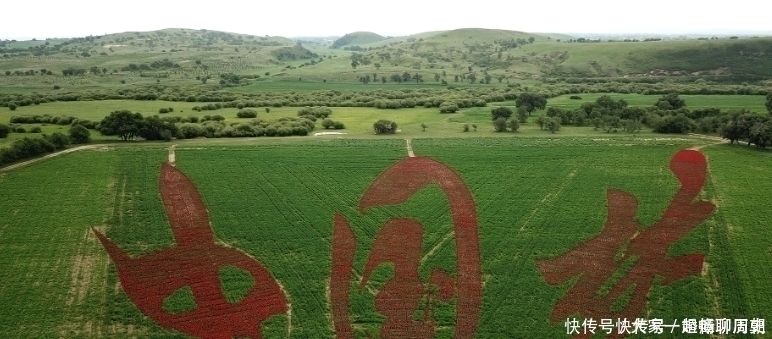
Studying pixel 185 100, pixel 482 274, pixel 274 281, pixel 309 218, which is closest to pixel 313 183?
pixel 309 218

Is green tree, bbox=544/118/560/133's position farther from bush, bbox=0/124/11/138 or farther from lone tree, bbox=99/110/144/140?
bush, bbox=0/124/11/138

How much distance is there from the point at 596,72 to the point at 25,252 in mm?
137693

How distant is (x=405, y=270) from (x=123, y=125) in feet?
141

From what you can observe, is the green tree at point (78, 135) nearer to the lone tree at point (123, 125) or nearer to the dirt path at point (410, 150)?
the lone tree at point (123, 125)

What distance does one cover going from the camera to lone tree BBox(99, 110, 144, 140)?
210ft

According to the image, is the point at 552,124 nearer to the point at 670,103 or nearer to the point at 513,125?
the point at 513,125

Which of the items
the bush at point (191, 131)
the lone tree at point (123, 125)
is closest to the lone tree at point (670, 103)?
the bush at point (191, 131)

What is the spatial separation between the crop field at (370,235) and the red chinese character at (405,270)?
5.4 inches

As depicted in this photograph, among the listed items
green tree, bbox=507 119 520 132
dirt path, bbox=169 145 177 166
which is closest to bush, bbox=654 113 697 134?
green tree, bbox=507 119 520 132

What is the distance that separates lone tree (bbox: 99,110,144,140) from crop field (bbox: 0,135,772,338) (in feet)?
13.8

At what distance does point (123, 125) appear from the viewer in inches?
2522

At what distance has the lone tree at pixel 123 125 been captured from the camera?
6391 cm

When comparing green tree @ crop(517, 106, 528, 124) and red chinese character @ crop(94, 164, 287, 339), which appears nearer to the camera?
red chinese character @ crop(94, 164, 287, 339)

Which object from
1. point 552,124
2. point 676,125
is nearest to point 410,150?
point 552,124
